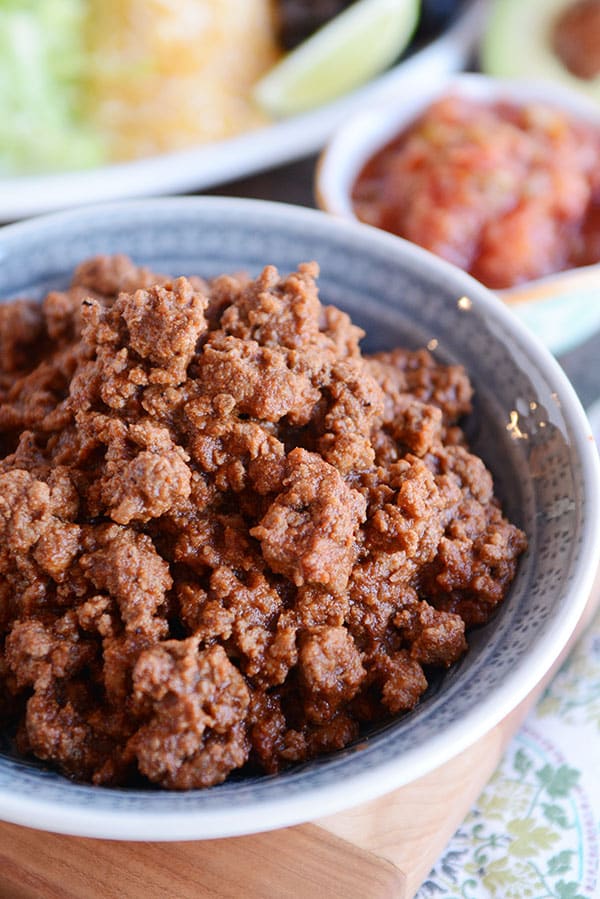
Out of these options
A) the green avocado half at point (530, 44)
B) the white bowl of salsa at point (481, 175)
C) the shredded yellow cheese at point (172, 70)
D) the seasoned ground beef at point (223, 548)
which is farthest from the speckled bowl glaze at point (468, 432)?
the green avocado half at point (530, 44)

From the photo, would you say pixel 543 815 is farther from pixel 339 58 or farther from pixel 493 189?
pixel 339 58

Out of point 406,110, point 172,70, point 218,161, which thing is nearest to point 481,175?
point 406,110

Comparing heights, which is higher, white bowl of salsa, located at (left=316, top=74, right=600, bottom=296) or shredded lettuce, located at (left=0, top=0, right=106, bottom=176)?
white bowl of salsa, located at (left=316, top=74, right=600, bottom=296)

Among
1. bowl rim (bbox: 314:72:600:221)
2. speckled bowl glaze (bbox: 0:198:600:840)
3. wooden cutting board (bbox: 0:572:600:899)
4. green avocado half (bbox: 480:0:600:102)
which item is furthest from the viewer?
green avocado half (bbox: 480:0:600:102)

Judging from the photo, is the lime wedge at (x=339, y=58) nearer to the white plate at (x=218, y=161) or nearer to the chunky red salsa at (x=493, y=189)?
the white plate at (x=218, y=161)

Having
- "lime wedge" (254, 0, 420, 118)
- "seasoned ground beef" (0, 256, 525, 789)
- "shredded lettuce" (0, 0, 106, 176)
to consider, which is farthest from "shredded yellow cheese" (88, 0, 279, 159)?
"seasoned ground beef" (0, 256, 525, 789)

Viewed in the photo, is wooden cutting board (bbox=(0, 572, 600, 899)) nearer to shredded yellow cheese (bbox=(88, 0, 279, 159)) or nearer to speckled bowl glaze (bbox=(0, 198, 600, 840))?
speckled bowl glaze (bbox=(0, 198, 600, 840))

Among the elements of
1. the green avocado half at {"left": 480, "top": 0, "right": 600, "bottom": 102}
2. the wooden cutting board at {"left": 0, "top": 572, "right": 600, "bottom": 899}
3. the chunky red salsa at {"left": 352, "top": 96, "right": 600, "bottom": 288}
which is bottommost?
the wooden cutting board at {"left": 0, "top": 572, "right": 600, "bottom": 899}

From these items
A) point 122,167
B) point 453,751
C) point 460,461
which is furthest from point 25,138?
point 453,751
